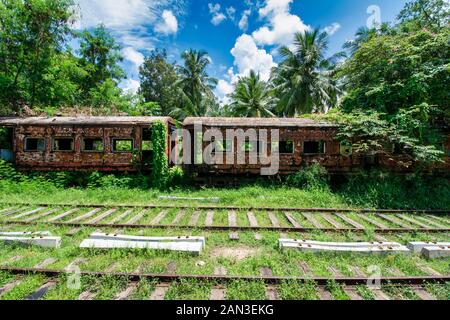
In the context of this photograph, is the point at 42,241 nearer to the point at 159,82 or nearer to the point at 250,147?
the point at 250,147

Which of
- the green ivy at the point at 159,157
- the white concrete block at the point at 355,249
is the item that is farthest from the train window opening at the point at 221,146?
the white concrete block at the point at 355,249

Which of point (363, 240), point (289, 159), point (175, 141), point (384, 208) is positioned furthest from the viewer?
point (175, 141)

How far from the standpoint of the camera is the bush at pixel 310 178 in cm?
1075

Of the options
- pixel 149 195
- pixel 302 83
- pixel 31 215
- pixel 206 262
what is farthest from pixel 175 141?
pixel 302 83

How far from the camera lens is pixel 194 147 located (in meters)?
12.0

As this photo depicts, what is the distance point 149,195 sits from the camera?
982cm

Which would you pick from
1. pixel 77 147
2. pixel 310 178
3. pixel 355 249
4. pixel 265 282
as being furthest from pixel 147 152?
pixel 355 249

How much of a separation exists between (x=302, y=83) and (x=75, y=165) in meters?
20.1

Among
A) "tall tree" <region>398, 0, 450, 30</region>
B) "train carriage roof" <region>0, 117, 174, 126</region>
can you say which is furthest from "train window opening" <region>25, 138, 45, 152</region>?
"tall tree" <region>398, 0, 450, 30</region>

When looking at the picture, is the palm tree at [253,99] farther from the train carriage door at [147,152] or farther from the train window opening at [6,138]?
the train window opening at [6,138]

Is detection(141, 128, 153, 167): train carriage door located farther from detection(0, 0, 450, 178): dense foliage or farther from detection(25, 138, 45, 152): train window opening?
detection(0, 0, 450, 178): dense foliage

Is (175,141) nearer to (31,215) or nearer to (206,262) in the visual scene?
(31,215)
